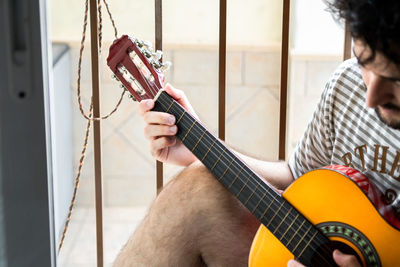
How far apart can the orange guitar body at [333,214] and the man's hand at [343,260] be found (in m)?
0.04

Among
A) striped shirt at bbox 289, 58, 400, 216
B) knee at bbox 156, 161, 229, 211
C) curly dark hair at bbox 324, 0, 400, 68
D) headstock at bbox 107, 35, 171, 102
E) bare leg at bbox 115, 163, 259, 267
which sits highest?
curly dark hair at bbox 324, 0, 400, 68

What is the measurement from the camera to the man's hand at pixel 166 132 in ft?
3.27

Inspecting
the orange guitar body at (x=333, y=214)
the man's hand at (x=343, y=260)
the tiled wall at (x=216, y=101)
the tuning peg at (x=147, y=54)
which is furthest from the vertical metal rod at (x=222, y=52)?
the tiled wall at (x=216, y=101)

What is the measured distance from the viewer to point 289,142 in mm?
3387

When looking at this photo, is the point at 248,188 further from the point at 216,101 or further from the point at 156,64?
the point at 216,101

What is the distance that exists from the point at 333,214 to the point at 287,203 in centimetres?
8

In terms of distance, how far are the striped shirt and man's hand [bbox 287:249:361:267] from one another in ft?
0.42

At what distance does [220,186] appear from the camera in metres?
1.05

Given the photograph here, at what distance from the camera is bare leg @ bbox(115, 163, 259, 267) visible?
1.04 m

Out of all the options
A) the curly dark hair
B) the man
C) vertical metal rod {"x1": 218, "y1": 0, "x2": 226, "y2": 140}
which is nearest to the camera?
the curly dark hair

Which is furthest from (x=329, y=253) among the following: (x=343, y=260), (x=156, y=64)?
(x=156, y=64)

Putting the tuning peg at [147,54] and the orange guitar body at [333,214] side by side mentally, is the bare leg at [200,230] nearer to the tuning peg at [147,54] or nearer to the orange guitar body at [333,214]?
the orange guitar body at [333,214]

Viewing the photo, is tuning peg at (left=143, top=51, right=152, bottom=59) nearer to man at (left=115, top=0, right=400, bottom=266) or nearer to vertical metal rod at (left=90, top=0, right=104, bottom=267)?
man at (left=115, top=0, right=400, bottom=266)

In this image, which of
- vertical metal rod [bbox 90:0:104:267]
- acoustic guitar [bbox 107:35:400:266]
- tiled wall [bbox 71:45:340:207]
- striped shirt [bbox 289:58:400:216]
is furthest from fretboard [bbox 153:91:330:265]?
tiled wall [bbox 71:45:340:207]
